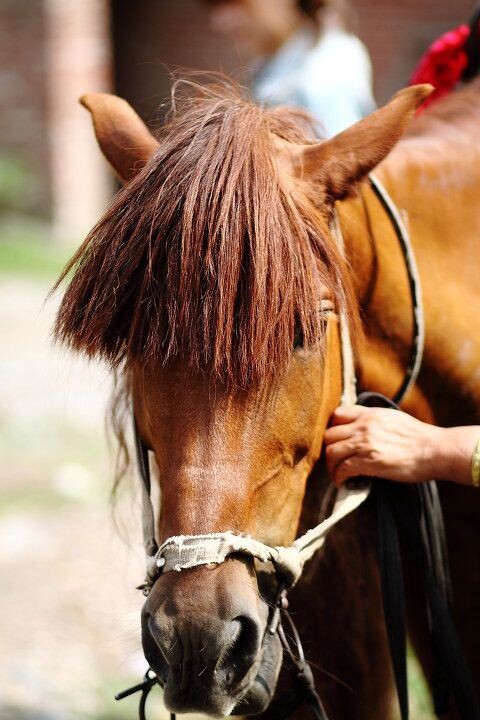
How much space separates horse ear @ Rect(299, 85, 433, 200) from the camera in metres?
1.84

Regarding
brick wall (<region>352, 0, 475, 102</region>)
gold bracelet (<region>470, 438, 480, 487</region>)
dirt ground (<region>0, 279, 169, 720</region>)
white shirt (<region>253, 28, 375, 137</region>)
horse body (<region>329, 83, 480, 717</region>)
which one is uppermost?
brick wall (<region>352, 0, 475, 102</region>)

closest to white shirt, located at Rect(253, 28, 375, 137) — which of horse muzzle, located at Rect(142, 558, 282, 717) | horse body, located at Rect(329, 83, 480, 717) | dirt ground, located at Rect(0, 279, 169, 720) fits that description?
horse body, located at Rect(329, 83, 480, 717)

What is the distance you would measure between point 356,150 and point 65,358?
715mm

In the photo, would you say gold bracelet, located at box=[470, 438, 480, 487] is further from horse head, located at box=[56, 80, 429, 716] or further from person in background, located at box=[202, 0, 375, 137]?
person in background, located at box=[202, 0, 375, 137]

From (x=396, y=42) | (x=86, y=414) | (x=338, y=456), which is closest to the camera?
(x=338, y=456)

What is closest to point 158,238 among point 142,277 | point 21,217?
point 142,277

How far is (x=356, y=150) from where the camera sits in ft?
6.04

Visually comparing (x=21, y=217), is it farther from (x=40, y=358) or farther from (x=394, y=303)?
(x=394, y=303)

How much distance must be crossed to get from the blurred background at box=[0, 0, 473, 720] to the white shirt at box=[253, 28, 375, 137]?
0.60 ft

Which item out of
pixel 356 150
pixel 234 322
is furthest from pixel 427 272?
pixel 234 322

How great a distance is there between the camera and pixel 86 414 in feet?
20.3

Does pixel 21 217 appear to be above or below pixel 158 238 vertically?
below

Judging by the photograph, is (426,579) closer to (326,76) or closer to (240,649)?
(240,649)

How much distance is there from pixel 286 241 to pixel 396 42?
9.84m
